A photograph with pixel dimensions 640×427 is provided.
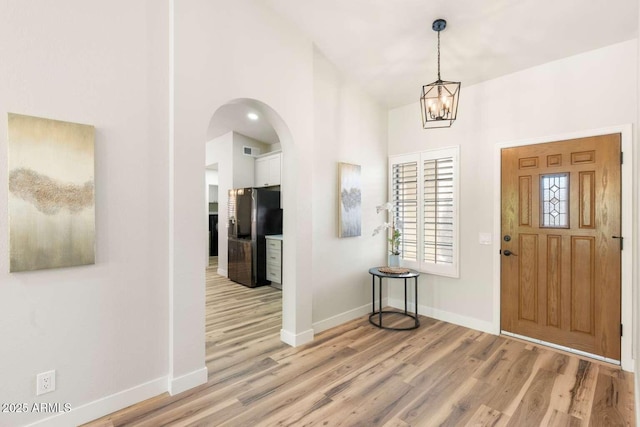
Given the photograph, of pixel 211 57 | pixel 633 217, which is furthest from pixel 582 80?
pixel 211 57

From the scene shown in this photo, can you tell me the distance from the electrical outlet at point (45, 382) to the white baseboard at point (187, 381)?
71 cm

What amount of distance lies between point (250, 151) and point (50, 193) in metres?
4.80

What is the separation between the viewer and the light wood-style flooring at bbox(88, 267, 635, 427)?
2.10 metres

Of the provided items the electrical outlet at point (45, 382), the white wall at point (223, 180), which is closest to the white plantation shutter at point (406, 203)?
the white wall at point (223, 180)

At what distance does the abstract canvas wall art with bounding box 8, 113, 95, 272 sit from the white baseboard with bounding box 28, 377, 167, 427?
956mm

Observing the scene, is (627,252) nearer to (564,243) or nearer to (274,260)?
(564,243)

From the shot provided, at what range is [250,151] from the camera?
6512mm

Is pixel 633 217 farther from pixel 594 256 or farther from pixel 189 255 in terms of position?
pixel 189 255

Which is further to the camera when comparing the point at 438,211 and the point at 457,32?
the point at 438,211

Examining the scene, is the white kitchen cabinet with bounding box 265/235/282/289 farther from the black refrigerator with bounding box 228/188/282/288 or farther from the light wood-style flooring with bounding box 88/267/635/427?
the light wood-style flooring with bounding box 88/267/635/427

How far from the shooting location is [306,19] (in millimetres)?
3074

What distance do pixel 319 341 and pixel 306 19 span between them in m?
3.32

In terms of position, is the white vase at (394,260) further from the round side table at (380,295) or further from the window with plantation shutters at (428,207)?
the window with plantation shutters at (428,207)

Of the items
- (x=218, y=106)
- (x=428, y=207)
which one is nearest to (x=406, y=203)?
(x=428, y=207)
